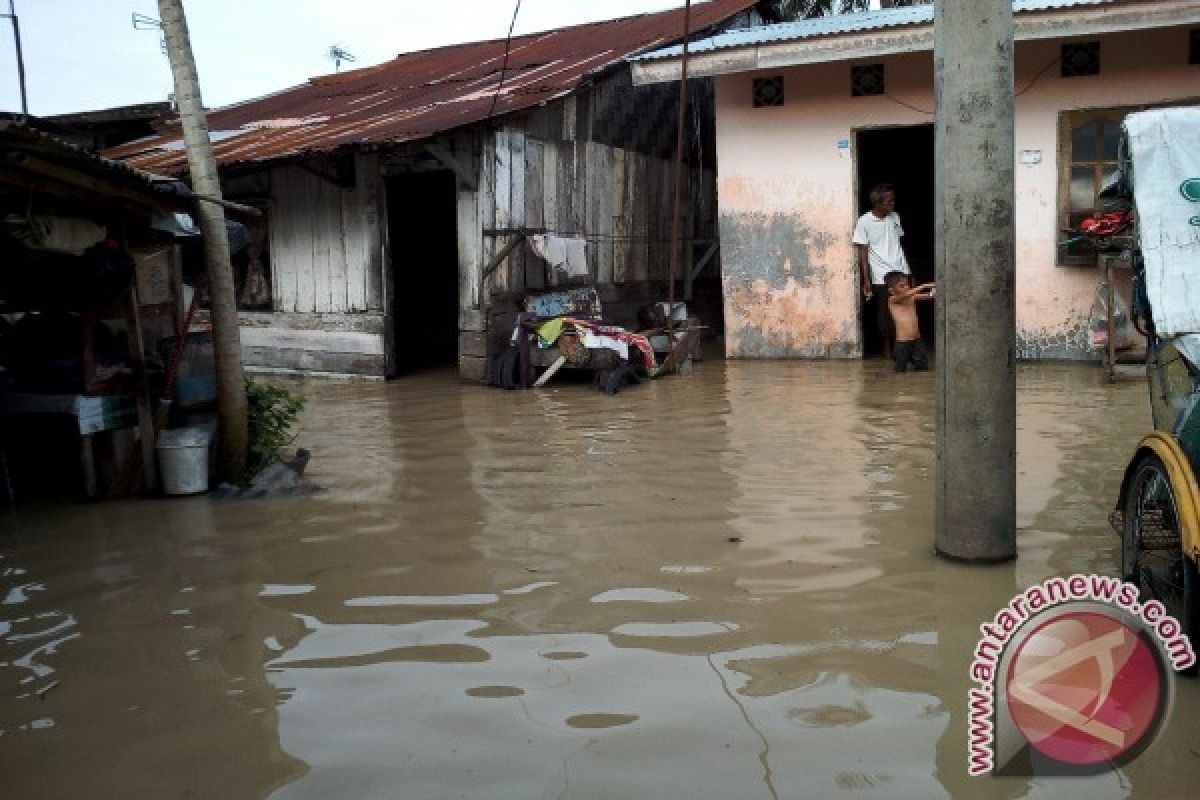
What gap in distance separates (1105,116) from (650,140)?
5878mm

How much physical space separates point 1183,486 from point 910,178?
13.4 metres

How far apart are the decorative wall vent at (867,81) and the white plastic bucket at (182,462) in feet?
25.7

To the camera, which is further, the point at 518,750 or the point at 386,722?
the point at 386,722

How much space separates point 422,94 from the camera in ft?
44.2

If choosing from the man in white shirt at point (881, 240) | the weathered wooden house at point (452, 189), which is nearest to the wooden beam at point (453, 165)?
the weathered wooden house at point (452, 189)

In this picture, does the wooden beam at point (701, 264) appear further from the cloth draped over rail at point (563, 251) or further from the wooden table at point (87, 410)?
the wooden table at point (87, 410)

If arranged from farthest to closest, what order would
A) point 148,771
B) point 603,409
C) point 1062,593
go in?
point 603,409 < point 1062,593 < point 148,771

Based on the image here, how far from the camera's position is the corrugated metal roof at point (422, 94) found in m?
10.9

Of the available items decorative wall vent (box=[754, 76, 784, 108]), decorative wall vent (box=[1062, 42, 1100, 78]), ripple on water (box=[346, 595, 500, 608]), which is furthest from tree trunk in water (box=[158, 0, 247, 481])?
decorative wall vent (box=[1062, 42, 1100, 78])

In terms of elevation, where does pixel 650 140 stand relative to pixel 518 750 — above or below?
above

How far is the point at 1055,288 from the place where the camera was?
34.1 feet

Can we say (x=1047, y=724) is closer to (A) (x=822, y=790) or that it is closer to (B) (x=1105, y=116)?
(A) (x=822, y=790)

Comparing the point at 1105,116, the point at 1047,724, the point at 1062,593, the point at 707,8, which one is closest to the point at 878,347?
the point at 1105,116

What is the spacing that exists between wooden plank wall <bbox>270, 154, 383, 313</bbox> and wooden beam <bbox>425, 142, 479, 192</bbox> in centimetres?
121
